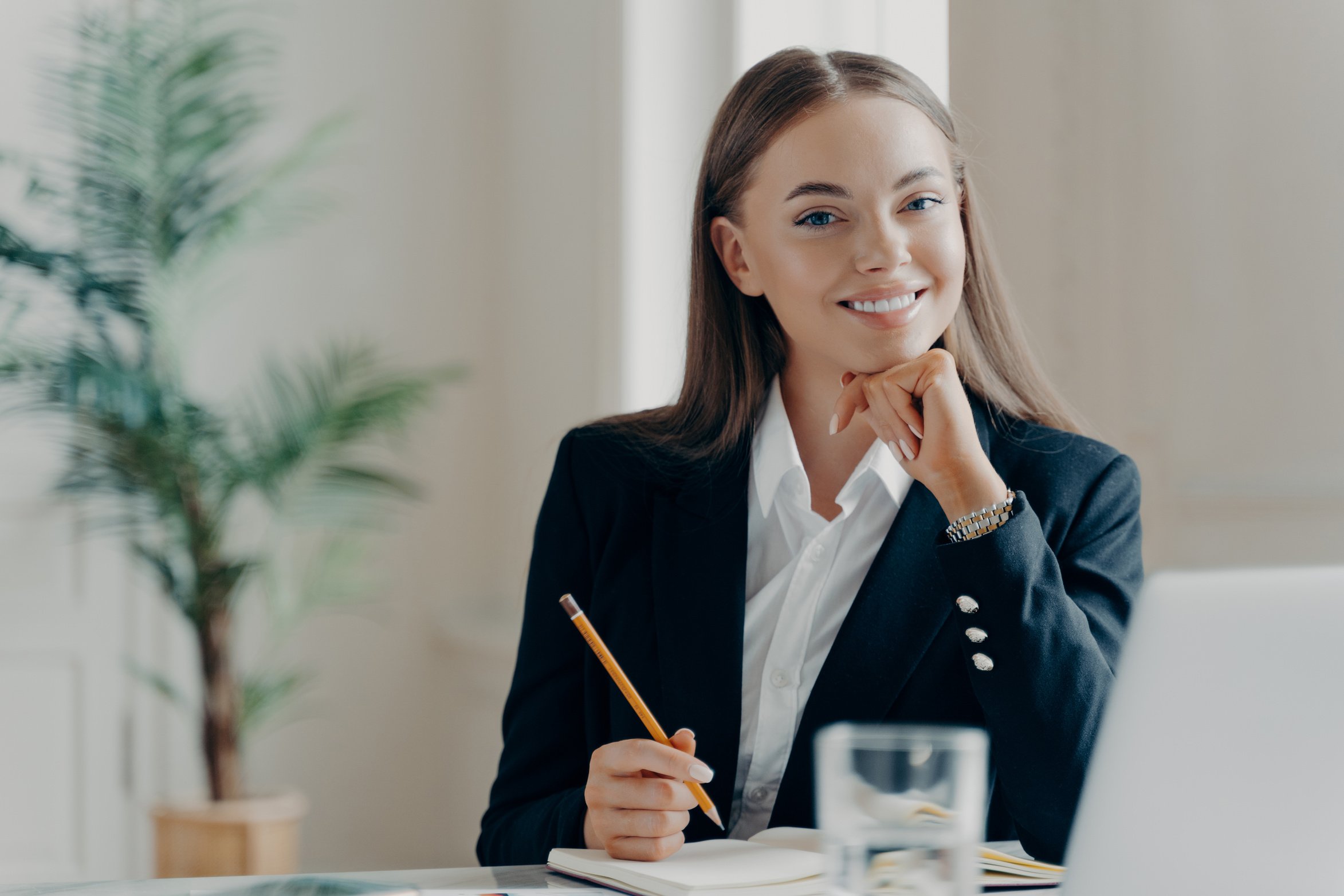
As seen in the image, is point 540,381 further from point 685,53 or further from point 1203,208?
point 1203,208

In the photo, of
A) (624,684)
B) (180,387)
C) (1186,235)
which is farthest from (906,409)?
(180,387)

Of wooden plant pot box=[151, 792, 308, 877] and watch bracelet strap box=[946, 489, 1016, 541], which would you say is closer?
A: watch bracelet strap box=[946, 489, 1016, 541]

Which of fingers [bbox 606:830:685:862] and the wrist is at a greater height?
the wrist

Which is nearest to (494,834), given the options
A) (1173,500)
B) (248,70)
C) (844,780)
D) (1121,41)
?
(844,780)

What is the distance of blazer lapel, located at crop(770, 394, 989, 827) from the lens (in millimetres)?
1349

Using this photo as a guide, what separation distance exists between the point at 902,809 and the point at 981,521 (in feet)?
2.00

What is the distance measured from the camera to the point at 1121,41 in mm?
2502

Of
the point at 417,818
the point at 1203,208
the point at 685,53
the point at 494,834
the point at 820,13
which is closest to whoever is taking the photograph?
the point at 494,834

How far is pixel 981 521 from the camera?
1.23 meters

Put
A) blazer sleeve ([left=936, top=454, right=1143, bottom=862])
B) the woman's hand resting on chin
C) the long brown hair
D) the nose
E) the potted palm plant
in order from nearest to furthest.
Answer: blazer sleeve ([left=936, top=454, right=1143, bottom=862]) → the woman's hand resting on chin → the nose → the long brown hair → the potted palm plant

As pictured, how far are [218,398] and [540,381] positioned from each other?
0.84 metres

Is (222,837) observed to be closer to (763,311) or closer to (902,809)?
(763,311)

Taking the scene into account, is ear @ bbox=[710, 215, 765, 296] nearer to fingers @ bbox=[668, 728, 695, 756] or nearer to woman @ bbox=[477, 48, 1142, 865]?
woman @ bbox=[477, 48, 1142, 865]

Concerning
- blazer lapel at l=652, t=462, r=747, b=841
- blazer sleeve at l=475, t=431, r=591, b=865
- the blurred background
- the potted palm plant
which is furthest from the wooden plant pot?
blazer lapel at l=652, t=462, r=747, b=841
